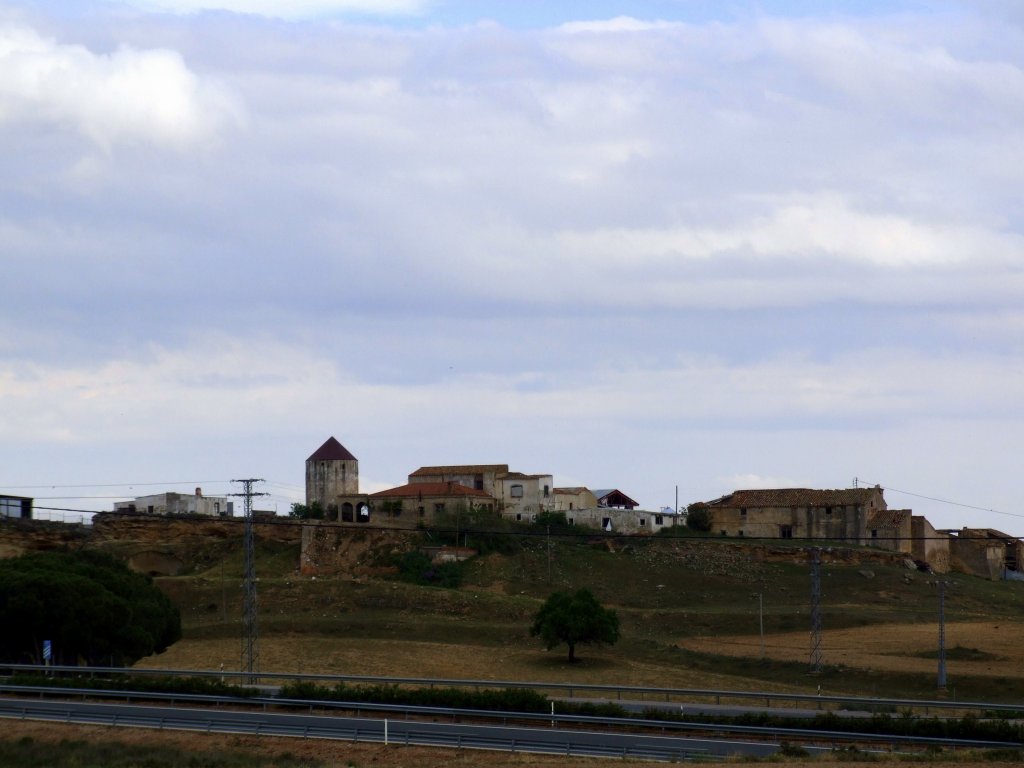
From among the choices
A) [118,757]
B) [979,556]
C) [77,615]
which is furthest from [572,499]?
[118,757]

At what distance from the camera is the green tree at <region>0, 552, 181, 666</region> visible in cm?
5578

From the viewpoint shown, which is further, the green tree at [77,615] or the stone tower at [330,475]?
the stone tower at [330,475]

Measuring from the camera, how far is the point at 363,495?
104 m

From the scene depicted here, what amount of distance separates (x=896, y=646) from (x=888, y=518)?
3631cm

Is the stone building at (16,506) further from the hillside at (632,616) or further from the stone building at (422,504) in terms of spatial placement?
the stone building at (422,504)

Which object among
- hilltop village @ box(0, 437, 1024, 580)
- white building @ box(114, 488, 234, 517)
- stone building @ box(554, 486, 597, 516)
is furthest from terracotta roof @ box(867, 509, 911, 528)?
white building @ box(114, 488, 234, 517)

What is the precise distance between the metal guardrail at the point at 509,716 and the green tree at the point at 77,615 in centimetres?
796

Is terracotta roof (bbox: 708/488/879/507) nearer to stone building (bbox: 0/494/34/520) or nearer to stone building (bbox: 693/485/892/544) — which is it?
stone building (bbox: 693/485/892/544)

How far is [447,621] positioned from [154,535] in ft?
106

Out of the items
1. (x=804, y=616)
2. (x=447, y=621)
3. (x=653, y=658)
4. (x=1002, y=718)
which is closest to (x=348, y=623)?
(x=447, y=621)

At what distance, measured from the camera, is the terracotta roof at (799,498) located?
105625mm

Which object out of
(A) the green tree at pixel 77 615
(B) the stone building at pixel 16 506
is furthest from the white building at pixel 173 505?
(A) the green tree at pixel 77 615

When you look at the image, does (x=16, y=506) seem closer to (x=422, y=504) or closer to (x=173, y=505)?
(x=173, y=505)

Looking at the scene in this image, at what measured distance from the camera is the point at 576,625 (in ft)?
220
